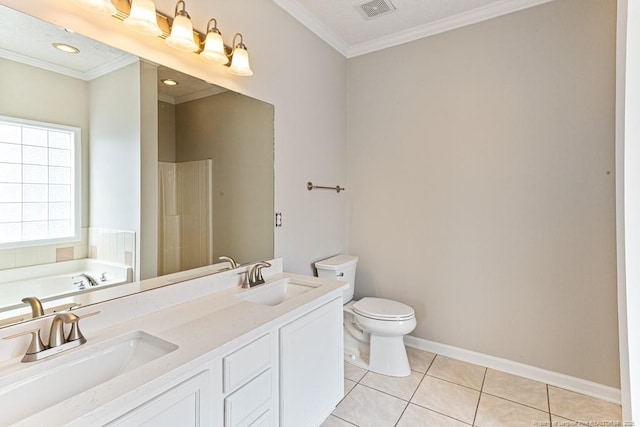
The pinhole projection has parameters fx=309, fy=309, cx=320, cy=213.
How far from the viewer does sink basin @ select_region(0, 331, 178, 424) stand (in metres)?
0.83

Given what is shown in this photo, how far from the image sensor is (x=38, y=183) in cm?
108

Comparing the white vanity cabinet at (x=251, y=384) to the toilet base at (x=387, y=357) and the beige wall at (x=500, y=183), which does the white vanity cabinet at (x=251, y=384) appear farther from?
the beige wall at (x=500, y=183)

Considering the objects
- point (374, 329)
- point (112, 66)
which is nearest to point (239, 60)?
point (112, 66)

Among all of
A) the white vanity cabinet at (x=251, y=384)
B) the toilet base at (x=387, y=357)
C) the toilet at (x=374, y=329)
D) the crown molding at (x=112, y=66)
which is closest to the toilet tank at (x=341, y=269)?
the toilet at (x=374, y=329)

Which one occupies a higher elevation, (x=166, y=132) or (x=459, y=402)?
(x=166, y=132)

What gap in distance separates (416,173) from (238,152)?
1434mm

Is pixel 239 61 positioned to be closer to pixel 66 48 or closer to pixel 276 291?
pixel 66 48

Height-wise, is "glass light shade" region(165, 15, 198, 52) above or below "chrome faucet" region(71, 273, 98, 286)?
above

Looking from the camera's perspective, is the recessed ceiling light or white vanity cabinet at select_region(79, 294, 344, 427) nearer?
white vanity cabinet at select_region(79, 294, 344, 427)

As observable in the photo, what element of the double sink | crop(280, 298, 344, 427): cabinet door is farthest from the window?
crop(280, 298, 344, 427): cabinet door

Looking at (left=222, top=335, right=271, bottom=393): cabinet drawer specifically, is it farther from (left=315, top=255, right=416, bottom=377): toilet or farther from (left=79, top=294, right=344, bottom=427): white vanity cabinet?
(left=315, top=255, right=416, bottom=377): toilet

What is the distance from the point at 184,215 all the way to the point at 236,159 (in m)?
0.47

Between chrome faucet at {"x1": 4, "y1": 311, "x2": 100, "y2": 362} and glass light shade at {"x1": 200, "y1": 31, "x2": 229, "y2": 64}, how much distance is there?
4.15 feet

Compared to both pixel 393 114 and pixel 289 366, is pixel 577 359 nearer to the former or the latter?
pixel 289 366
